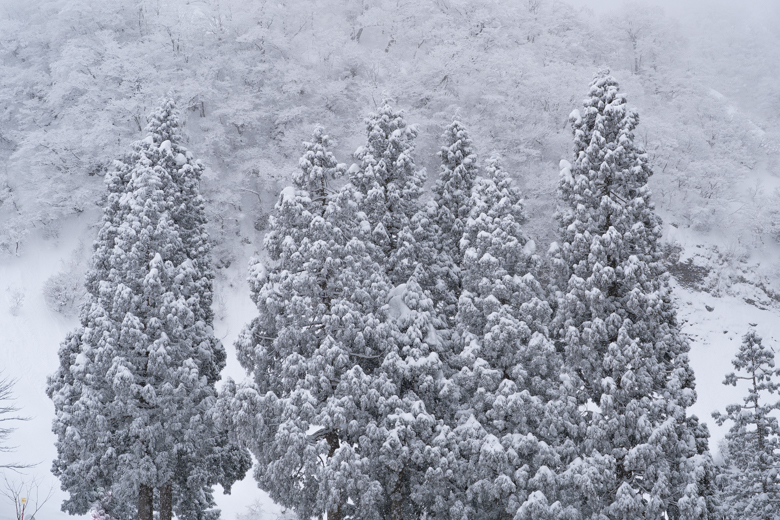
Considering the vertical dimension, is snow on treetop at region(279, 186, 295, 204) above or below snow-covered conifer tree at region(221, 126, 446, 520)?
above

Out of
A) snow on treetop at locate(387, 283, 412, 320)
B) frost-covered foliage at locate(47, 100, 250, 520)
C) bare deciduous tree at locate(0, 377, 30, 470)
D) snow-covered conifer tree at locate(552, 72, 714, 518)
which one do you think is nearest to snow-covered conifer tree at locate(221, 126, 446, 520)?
snow on treetop at locate(387, 283, 412, 320)

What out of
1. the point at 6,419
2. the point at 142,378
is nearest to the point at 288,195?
the point at 142,378

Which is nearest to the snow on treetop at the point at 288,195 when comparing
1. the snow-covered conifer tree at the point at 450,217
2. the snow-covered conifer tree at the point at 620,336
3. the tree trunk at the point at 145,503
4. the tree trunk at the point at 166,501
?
the snow-covered conifer tree at the point at 450,217

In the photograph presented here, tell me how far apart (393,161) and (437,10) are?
1928cm

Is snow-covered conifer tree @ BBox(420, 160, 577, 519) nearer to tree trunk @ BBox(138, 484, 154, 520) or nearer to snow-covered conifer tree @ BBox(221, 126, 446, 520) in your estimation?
snow-covered conifer tree @ BBox(221, 126, 446, 520)

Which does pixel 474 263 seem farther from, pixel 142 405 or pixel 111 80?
pixel 111 80

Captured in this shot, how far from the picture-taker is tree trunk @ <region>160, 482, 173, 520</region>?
59.7 feet

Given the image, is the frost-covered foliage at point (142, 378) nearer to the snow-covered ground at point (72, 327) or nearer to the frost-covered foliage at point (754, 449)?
the snow-covered ground at point (72, 327)

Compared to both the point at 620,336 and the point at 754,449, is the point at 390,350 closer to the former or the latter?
the point at 620,336

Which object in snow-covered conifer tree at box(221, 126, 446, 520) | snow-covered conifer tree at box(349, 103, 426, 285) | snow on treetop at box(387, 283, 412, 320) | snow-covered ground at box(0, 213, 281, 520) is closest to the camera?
snow-covered conifer tree at box(221, 126, 446, 520)

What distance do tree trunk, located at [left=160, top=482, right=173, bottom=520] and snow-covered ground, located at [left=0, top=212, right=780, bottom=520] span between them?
17.4 ft

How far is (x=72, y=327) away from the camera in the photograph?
28.3 meters

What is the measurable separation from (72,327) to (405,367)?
18180 millimetres

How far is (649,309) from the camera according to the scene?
1603 centimetres
